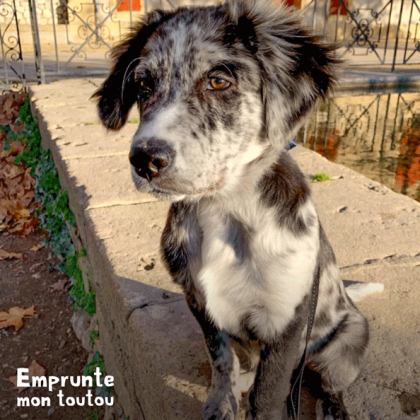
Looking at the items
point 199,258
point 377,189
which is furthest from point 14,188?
point 199,258

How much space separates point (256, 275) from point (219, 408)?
0.58 metres

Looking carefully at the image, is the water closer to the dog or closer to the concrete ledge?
the concrete ledge

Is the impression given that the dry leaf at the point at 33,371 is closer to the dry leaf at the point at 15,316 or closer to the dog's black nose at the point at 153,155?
the dry leaf at the point at 15,316

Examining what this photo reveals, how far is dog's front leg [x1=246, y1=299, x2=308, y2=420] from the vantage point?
1821mm

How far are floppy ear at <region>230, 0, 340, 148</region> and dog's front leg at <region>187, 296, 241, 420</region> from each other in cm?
78

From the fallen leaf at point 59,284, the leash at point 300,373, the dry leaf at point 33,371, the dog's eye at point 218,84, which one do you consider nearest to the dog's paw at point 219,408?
the leash at point 300,373

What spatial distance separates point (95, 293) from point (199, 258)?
174cm

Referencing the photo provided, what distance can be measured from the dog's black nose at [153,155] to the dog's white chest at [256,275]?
0.39 metres

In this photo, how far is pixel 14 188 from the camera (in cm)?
595

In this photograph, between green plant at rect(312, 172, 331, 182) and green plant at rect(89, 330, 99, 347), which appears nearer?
green plant at rect(89, 330, 99, 347)

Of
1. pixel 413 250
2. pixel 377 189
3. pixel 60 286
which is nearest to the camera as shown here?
pixel 413 250

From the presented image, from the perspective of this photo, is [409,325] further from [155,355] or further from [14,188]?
[14,188]

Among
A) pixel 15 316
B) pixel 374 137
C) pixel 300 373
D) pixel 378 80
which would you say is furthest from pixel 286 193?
pixel 378 80

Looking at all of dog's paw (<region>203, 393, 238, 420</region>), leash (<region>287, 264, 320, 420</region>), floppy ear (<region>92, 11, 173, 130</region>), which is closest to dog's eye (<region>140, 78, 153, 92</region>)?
floppy ear (<region>92, 11, 173, 130</region>)
